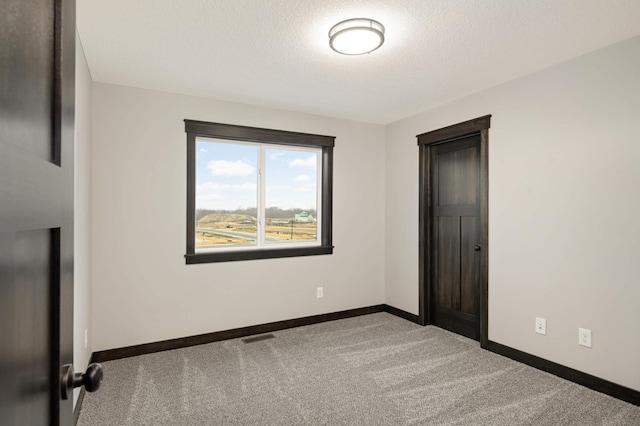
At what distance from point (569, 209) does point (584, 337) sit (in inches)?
38.1

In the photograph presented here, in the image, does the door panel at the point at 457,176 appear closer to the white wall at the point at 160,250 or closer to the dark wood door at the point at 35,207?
the white wall at the point at 160,250

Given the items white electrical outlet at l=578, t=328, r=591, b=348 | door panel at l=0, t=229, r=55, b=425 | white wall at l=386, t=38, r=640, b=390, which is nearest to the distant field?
white wall at l=386, t=38, r=640, b=390

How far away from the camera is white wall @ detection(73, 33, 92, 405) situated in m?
2.35

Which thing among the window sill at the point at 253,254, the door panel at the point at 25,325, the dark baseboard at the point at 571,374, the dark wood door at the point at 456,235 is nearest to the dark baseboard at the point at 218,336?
the window sill at the point at 253,254

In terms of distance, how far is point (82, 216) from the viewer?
8.57 feet

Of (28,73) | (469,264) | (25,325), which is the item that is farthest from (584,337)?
(28,73)

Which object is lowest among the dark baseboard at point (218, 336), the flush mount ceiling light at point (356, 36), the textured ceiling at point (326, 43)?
the dark baseboard at point (218, 336)

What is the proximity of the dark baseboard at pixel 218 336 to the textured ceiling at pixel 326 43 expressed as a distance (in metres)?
2.38

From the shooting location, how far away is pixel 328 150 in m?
4.40

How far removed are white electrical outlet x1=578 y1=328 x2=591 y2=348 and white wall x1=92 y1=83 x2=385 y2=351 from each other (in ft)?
8.17

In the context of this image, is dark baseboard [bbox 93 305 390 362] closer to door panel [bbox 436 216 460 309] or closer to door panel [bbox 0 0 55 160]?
door panel [bbox 436 216 460 309]

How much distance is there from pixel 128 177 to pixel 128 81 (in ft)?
2.77

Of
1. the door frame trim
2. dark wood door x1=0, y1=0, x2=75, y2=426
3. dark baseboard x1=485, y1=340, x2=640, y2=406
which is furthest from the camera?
the door frame trim

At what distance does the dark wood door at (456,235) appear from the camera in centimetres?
370
